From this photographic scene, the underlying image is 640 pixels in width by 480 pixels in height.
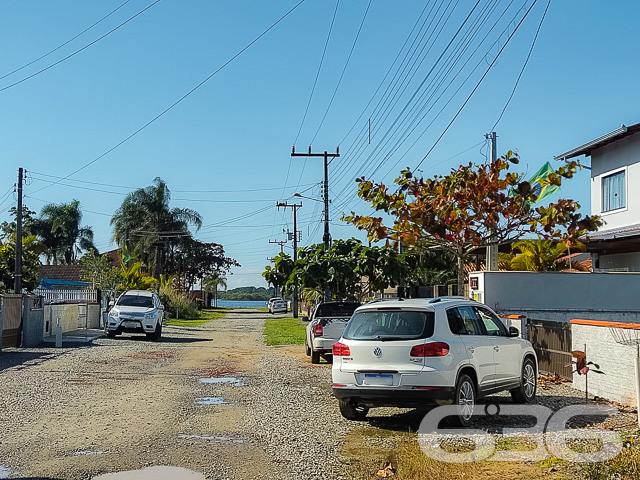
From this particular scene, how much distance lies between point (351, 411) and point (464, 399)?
5.34 ft

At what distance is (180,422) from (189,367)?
8.04 meters

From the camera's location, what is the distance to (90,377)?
52.2 feet

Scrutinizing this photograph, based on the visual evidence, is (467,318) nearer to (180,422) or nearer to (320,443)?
(320,443)

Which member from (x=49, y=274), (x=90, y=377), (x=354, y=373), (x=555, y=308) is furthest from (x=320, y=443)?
(x=49, y=274)

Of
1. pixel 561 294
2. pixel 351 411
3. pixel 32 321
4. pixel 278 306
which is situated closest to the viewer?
pixel 351 411

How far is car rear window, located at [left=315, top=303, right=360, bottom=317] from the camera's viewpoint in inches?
797

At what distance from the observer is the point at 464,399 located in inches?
403

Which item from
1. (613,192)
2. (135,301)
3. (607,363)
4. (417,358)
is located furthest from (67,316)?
(417,358)

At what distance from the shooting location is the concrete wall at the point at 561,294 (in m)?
18.6

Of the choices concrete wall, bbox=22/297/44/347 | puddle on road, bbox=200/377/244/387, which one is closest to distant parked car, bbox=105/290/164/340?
concrete wall, bbox=22/297/44/347

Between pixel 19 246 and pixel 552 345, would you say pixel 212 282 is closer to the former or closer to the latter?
pixel 19 246

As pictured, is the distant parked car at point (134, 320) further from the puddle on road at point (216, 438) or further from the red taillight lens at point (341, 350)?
the puddle on road at point (216, 438)

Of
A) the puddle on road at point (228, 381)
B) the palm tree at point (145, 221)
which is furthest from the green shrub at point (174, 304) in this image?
the puddle on road at point (228, 381)

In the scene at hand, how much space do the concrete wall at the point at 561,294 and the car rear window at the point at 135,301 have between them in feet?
48.9
